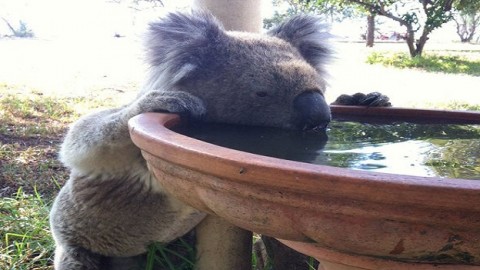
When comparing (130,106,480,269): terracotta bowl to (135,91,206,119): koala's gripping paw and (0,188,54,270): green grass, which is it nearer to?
(135,91,206,119): koala's gripping paw

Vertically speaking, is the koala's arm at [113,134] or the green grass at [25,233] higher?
the koala's arm at [113,134]

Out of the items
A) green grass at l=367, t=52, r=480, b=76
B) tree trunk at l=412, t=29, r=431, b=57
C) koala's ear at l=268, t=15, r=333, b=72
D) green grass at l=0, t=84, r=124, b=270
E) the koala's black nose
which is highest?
koala's ear at l=268, t=15, r=333, b=72

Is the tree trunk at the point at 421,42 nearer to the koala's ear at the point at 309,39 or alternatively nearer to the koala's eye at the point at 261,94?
the koala's ear at the point at 309,39

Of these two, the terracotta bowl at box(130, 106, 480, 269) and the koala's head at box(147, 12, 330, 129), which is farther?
the koala's head at box(147, 12, 330, 129)

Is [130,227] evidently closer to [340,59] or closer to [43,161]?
[340,59]

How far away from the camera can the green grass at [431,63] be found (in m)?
11.9

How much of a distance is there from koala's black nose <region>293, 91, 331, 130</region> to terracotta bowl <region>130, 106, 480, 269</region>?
1.69 feet

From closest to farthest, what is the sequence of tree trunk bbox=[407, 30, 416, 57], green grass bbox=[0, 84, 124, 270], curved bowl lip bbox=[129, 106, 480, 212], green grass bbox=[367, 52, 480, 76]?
1. curved bowl lip bbox=[129, 106, 480, 212]
2. green grass bbox=[0, 84, 124, 270]
3. green grass bbox=[367, 52, 480, 76]
4. tree trunk bbox=[407, 30, 416, 57]

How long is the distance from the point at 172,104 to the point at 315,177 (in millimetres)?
688

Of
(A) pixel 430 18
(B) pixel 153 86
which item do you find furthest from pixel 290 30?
(A) pixel 430 18

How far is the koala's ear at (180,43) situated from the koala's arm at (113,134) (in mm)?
135

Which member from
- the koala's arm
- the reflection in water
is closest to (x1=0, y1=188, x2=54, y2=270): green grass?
the koala's arm

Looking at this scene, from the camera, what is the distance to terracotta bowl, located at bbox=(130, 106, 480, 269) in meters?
0.77

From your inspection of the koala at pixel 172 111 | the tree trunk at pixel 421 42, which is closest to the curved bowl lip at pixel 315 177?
the koala at pixel 172 111
